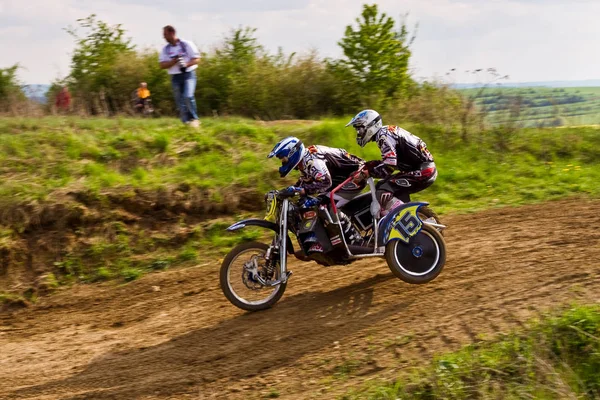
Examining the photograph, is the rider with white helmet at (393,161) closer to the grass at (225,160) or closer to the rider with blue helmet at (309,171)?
the rider with blue helmet at (309,171)

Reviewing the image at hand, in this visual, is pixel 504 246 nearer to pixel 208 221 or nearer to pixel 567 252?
pixel 567 252

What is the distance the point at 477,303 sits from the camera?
24.7ft

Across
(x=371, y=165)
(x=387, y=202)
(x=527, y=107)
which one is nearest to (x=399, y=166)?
(x=371, y=165)

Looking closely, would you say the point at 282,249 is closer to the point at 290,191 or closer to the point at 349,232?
the point at 290,191

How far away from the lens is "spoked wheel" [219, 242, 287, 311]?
7699mm

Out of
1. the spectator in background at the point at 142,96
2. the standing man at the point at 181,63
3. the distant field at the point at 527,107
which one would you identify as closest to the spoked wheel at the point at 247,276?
the standing man at the point at 181,63

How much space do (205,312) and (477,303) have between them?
10.8 feet

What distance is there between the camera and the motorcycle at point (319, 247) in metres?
7.75

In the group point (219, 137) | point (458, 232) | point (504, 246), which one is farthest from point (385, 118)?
point (504, 246)

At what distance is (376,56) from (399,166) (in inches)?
346

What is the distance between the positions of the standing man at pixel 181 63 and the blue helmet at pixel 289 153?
6121mm

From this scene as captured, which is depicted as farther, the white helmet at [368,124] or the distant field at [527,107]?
the distant field at [527,107]

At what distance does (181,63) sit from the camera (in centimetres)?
1328

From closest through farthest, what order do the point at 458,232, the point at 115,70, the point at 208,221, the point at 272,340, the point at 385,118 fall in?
the point at 272,340, the point at 458,232, the point at 208,221, the point at 385,118, the point at 115,70
